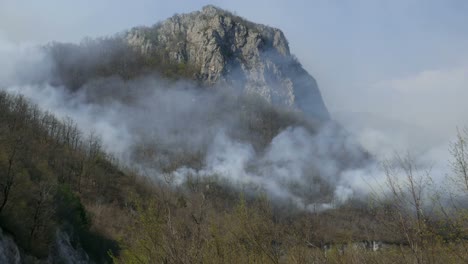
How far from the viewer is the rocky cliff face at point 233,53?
181 m

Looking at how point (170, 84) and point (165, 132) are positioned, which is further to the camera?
point (170, 84)

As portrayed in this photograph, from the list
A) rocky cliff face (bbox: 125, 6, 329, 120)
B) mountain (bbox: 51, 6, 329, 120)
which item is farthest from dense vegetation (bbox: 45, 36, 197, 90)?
rocky cliff face (bbox: 125, 6, 329, 120)

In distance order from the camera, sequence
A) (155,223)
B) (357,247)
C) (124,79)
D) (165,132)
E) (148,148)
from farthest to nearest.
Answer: (124,79) < (165,132) < (148,148) < (357,247) < (155,223)

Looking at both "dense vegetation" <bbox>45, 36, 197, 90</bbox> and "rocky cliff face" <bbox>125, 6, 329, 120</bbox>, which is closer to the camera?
"dense vegetation" <bbox>45, 36, 197, 90</bbox>

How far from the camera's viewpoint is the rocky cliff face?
18062 cm

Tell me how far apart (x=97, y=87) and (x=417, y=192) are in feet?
558

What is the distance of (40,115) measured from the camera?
279 feet

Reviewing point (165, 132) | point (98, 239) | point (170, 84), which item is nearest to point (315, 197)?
point (165, 132)

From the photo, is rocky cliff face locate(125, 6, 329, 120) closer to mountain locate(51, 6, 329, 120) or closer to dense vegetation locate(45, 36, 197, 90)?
mountain locate(51, 6, 329, 120)

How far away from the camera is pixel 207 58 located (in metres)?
183

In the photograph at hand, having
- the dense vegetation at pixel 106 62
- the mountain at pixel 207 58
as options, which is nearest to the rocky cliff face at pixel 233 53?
the mountain at pixel 207 58

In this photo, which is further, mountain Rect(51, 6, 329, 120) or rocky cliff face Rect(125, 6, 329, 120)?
rocky cliff face Rect(125, 6, 329, 120)

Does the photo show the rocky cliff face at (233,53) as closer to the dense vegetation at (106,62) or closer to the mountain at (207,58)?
the mountain at (207,58)

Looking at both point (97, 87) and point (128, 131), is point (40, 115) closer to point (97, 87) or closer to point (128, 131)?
point (128, 131)
